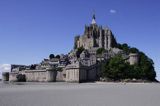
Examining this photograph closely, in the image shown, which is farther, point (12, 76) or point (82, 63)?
point (12, 76)

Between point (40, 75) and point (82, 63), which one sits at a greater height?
point (82, 63)

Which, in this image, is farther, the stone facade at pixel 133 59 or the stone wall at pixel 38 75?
the stone facade at pixel 133 59

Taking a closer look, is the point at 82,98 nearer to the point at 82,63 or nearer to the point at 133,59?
the point at 133,59

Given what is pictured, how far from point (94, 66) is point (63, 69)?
441 inches

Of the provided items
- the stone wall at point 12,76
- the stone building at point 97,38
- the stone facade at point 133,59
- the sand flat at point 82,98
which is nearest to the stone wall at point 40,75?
the stone wall at point 12,76

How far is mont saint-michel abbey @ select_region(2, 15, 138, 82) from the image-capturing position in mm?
114956

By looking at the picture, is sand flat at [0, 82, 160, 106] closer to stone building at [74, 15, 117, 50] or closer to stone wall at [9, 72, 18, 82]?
stone wall at [9, 72, 18, 82]

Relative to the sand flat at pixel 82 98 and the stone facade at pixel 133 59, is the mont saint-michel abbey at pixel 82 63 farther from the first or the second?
the sand flat at pixel 82 98


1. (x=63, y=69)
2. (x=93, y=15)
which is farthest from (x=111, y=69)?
(x=93, y=15)

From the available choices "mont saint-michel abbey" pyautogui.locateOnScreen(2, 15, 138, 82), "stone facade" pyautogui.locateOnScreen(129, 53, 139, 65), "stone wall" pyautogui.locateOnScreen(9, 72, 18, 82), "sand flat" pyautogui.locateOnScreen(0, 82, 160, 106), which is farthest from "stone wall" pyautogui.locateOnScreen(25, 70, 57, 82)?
"sand flat" pyautogui.locateOnScreen(0, 82, 160, 106)

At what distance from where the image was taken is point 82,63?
424 ft

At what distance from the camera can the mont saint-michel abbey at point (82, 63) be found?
→ 114956 mm

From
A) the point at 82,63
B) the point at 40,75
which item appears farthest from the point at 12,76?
the point at 82,63

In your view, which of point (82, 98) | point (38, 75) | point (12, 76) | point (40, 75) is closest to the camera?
point (82, 98)
